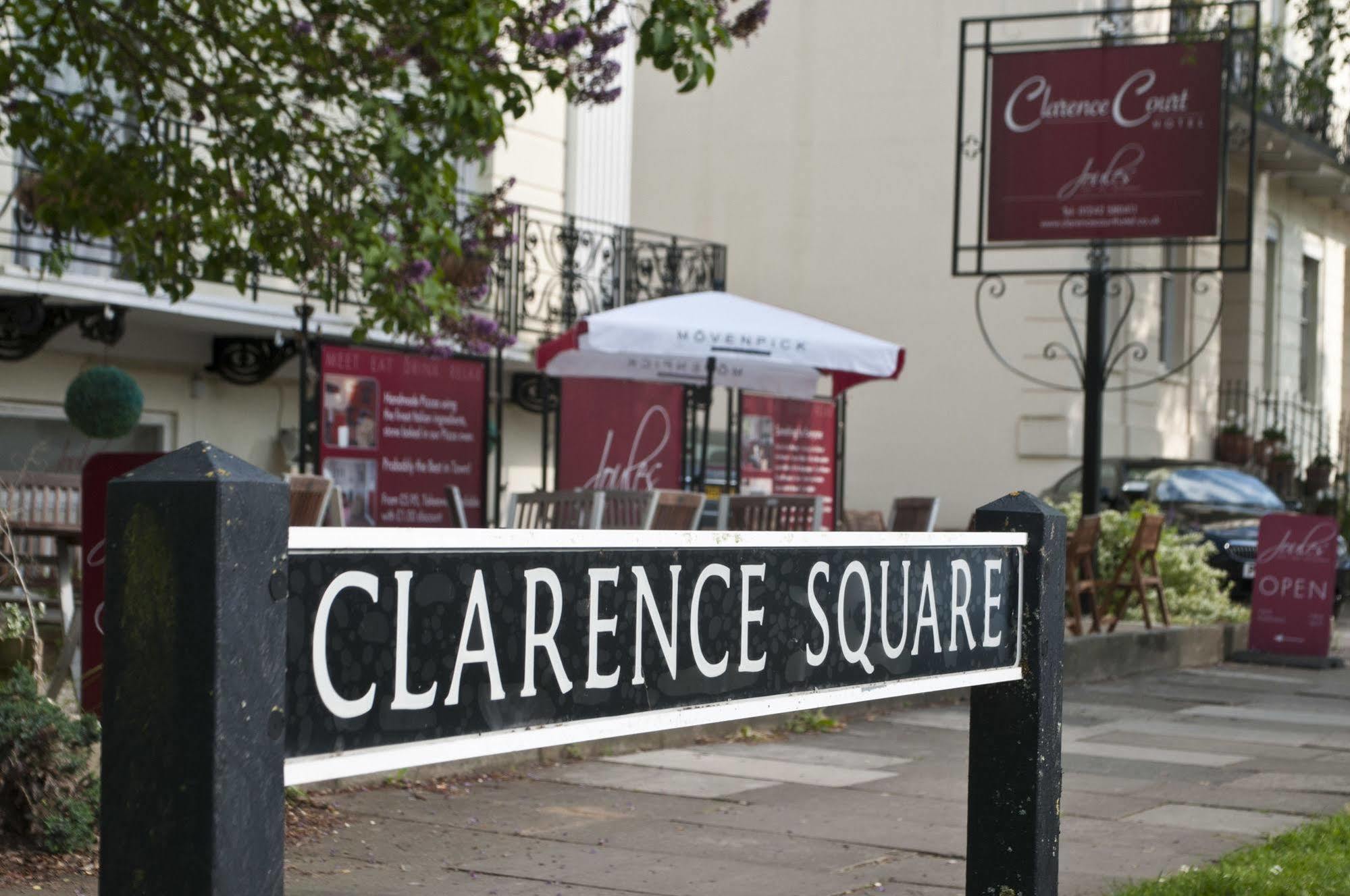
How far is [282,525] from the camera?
6.77 feet

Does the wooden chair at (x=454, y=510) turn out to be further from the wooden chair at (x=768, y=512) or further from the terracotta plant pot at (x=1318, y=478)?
the terracotta plant pot at (x=1318, y=478)

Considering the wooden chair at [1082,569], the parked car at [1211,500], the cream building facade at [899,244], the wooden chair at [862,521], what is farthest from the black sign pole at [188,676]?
the cream building facade at [899,244]

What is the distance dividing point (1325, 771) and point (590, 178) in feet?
32.9

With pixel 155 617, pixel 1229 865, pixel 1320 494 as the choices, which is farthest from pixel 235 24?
pixel 1320 494

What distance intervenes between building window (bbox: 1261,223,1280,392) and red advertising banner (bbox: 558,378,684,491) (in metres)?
14.7

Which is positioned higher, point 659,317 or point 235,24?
point 235,24

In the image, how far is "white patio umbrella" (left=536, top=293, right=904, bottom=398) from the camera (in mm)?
11961

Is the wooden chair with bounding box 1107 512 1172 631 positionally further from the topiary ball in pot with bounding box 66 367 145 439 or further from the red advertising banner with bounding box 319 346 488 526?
the topiary ball in pot with bounding box 66 367 145 439

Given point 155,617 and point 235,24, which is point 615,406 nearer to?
point 235,24

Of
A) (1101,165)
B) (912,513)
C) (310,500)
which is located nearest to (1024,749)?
(310,500)

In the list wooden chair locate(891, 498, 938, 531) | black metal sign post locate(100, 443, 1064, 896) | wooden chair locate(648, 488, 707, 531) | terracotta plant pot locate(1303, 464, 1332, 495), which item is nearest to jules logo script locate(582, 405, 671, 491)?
wooden chair locate(891, 498, 938, 531)

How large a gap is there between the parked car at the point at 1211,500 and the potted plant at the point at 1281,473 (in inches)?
219

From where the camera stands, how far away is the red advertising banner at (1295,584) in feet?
43.6

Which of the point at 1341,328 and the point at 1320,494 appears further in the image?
the point at 1341,328
